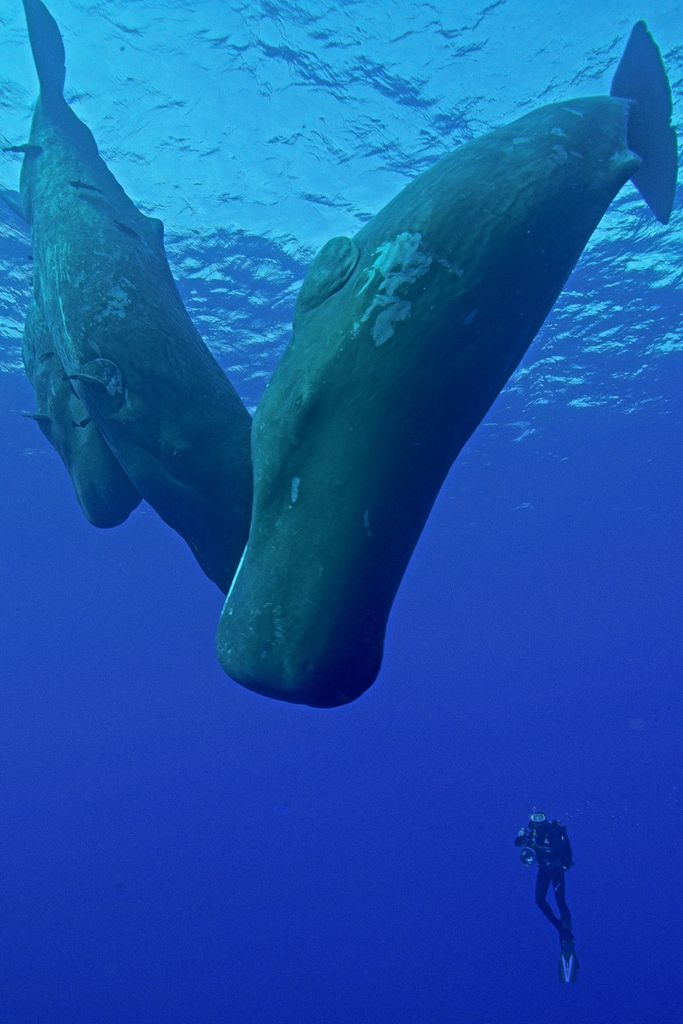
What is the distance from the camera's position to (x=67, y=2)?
11023 mm

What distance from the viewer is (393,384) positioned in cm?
261

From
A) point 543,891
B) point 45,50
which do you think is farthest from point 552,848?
point 45,50

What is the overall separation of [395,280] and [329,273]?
46 cm

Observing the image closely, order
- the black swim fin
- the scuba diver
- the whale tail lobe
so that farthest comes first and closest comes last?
the scuba diver, the black swim fin, the whale tail lobe

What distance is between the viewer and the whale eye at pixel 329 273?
291cm

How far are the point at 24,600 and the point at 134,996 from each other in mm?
30005

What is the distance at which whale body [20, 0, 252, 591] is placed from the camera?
3461mm

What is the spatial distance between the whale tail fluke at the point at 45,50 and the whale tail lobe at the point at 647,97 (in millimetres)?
4278

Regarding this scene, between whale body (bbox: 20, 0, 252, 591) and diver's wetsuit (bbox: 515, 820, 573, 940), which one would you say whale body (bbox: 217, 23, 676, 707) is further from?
diver's wetsuit (bbox: 515, 820, 573, 940)

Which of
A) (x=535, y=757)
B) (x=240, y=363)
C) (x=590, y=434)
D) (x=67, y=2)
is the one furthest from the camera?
(x=535, y=757)

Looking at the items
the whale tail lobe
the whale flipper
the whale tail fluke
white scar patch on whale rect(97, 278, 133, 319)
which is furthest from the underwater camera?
the whale tail fluke

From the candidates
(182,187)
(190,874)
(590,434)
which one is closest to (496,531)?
(590,434)

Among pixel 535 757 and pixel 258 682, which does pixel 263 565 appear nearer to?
pixel 258 682

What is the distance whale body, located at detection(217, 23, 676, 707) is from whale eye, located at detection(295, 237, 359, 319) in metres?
0.03
